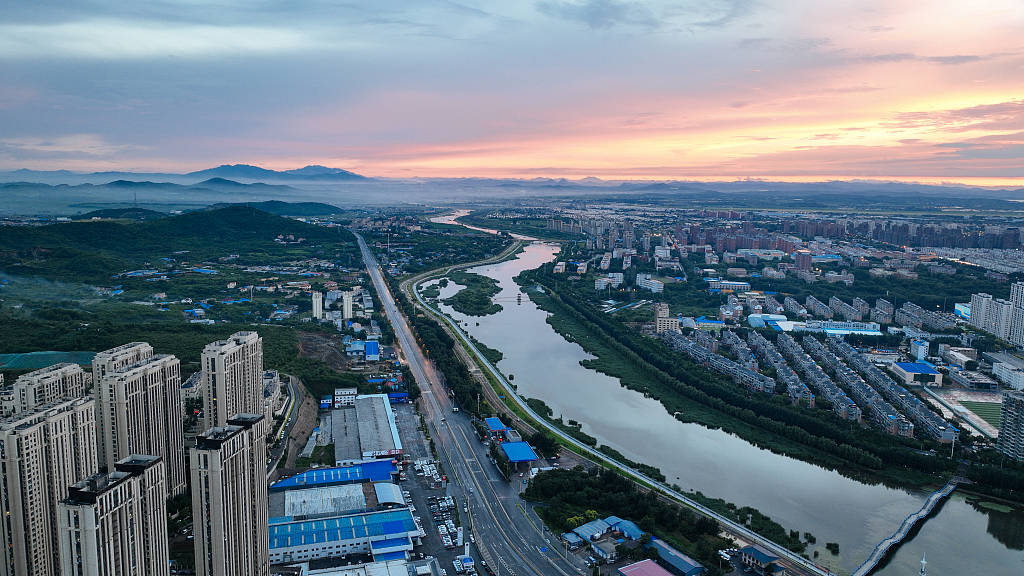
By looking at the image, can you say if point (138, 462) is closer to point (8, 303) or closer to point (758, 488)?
point (758, 488)

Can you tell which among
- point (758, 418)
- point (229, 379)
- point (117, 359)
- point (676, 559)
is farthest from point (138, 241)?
point (676, 559)

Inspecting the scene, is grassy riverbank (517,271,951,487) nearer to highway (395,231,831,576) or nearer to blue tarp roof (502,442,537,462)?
highway (395,231,831,576)

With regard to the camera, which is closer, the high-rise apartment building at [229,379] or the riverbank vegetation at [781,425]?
the high-rise apartment building at [229,379]

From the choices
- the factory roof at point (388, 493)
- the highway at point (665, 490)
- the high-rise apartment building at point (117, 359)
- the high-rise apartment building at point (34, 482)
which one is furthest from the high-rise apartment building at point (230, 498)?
the highway at point (665, 490)

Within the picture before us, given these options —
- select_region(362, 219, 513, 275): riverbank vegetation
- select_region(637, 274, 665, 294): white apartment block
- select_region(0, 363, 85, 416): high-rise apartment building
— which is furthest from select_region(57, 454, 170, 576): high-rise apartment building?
select_region(362, 219, 513, 275): riverbank vegetation

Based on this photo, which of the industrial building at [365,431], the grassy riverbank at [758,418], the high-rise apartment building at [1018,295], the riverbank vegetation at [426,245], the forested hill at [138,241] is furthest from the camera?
A: the riverbank vegetation at [426,245]

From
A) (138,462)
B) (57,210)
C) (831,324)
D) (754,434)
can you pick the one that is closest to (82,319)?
(138,462)

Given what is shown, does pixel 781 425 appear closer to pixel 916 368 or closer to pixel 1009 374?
pixel 916 368

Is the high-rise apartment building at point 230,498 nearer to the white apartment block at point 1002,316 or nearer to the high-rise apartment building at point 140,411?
the high-rise apartment building at point 140,411
